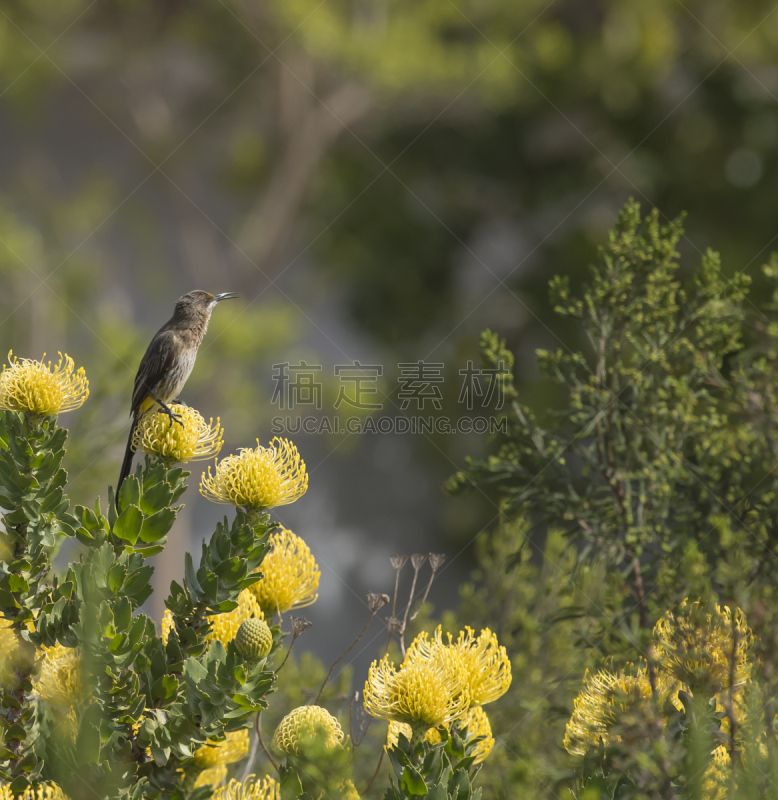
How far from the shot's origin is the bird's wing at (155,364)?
Result: 90 centimetres

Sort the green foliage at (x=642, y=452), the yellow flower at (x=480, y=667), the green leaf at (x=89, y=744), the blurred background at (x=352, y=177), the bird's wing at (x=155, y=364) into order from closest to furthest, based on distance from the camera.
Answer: the green leaf at (x=89, y=744), the yellow flower at (x=480, y=667), the green foliage at (x=642, y=452), the bird's wing at (x=155, y=364), the blurred background at (x=352, y=177)

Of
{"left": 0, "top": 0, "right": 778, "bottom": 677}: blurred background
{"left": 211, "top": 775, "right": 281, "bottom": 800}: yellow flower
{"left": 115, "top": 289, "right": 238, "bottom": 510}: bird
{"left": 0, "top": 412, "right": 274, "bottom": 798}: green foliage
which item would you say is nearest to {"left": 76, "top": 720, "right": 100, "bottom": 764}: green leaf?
{"left": 0, "top": 412, "right": 274, "bottom": 798}: green foliage

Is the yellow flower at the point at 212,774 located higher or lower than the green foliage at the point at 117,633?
lower

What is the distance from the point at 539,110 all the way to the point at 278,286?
136cm

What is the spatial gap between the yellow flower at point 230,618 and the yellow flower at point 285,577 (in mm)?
12

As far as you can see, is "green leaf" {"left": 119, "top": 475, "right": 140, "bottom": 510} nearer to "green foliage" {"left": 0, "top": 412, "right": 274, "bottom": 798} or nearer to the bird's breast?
"green foliage" {"left": 0, "top": 412, "right": 274, "bottom": 798}

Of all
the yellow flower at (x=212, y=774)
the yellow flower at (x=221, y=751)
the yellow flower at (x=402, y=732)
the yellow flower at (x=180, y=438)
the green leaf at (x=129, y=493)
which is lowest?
the yellow flower at (x=212, y=774)

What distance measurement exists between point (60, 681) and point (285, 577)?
173mm

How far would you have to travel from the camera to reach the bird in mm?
905

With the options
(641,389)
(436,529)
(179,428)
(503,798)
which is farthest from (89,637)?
(436,529)

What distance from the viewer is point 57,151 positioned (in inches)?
133

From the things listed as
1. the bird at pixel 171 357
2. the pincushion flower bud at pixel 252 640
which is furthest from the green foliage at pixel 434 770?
the bird at pixel 171 357

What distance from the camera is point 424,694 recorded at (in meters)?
0.49

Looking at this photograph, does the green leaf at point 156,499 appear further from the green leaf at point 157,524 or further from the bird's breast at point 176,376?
the bird's breast at point 176,376
